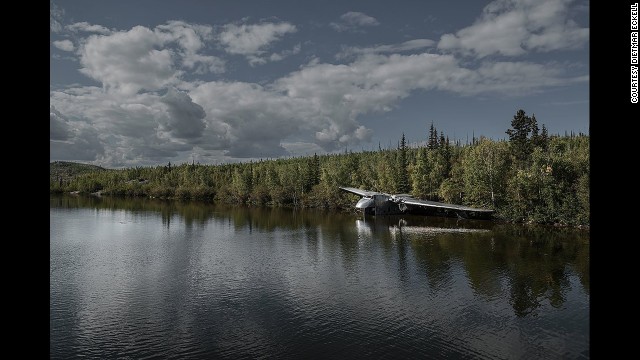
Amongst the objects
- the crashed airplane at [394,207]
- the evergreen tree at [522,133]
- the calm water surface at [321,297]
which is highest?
the evergreen tree at [522,133]

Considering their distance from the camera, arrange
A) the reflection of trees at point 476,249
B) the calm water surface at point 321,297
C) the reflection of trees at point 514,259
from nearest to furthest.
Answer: the calm water surface at point 321,297 < the reflection of trees at point 514,259 < the reflection of trees at point 476,249

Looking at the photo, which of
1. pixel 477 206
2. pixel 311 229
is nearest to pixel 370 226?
pixel 311 229

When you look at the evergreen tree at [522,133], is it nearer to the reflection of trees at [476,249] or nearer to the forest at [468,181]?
the forest at [468,181]

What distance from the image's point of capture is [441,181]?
104 metres

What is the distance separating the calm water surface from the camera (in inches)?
926

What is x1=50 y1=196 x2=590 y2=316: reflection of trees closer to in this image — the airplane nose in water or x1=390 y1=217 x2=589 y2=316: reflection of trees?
x1=390 y1=217 x2=589 y2=316: reflection of trees

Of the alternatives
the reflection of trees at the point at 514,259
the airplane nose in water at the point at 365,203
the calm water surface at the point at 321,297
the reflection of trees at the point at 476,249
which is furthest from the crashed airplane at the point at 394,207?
the calm water surface at the point at 321,297

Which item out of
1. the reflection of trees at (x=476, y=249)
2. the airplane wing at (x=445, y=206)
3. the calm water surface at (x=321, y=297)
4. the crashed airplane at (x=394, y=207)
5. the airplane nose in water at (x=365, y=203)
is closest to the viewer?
the calm water surface at (x=321, y=297)

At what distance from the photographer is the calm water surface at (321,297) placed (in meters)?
23.5

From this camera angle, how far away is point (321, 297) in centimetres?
3238

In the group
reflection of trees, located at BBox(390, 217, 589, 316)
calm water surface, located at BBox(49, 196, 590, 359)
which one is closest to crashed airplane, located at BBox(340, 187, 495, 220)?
reflection of trees, located at BBox(390, 217, 589, 316)

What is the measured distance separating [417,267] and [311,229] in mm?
33121

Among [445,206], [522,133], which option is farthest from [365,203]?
[522,133]
